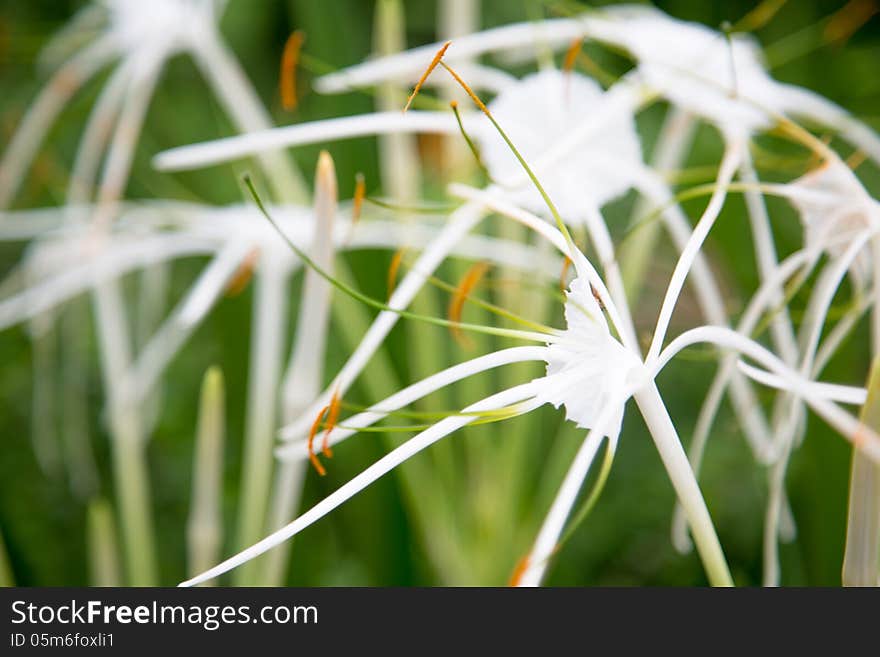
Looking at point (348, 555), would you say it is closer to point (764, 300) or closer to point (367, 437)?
point (367, 437)

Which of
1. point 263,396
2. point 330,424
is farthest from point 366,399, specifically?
point 330,424

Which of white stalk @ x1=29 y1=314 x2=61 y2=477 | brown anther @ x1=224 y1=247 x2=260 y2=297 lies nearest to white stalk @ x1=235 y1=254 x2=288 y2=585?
brown anther @ x1=224 y1=247 x2=260 y2=297

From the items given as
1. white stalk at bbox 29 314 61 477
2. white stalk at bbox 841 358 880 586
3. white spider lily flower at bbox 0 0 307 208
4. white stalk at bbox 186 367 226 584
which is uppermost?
white spider lily flower at bbox 0 0 307 208

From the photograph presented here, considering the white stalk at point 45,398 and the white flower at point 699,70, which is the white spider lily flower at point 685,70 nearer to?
the white flower at point 699,70

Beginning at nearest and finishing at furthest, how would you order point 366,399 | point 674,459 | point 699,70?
point 674,459 < point 699,70 < point 366,399

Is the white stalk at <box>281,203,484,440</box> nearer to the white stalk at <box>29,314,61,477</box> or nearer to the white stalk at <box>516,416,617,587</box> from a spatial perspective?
the white stalk at <box>516,416,617,587</box>

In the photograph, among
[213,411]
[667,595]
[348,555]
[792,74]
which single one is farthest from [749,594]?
[792,74]

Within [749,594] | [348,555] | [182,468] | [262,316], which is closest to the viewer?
[749,594]

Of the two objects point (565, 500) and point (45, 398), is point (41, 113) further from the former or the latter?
point (565, 500)
